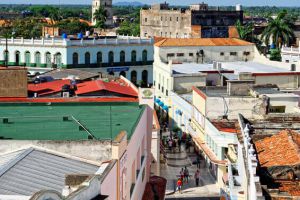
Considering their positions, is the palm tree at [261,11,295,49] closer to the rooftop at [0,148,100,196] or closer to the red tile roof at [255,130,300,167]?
the red tile roof at [255,130,300,167]

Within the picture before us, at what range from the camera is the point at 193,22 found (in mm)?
117375

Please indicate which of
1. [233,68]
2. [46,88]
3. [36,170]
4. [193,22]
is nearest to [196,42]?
[233,68]

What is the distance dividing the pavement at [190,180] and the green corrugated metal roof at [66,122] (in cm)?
924

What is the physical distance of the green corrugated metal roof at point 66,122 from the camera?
21.0 meters

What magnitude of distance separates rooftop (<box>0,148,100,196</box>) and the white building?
49.7 meters

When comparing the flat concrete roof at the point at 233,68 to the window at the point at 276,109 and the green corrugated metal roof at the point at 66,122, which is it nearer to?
the window at the point at 276,109

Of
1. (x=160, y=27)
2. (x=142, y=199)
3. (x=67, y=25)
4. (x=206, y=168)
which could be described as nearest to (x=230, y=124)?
(x=206, y=168)

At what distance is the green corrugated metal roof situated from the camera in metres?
21.0

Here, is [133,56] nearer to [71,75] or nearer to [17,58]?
[17,58]

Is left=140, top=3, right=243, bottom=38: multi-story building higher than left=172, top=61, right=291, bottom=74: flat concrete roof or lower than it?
higher

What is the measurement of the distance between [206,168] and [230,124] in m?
4.32

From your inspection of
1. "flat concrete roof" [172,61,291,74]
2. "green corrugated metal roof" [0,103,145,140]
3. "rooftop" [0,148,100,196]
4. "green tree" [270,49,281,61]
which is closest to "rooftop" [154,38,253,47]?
"flat concrete roof" [172,61,291,74]

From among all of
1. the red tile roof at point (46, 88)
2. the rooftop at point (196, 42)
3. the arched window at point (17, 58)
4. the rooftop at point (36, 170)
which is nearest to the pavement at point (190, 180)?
the red tile roof at point (46, 88)

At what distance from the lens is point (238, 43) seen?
226 feet
